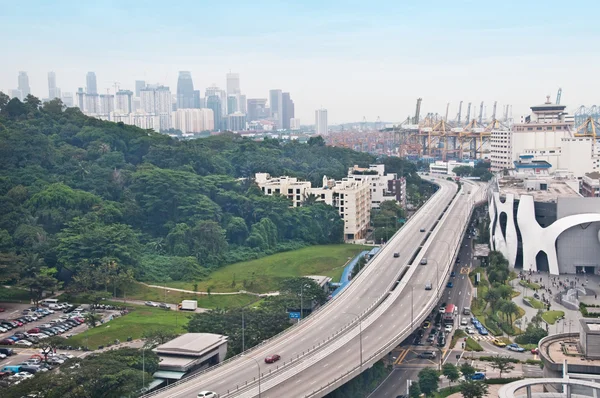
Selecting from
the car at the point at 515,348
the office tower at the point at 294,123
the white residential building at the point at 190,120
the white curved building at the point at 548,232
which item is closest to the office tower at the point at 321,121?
the office tower at the point at 294,123

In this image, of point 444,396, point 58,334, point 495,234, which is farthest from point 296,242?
point 444,396

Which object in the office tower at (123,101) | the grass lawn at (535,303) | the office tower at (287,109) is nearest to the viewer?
the grass lawn at (535,303)

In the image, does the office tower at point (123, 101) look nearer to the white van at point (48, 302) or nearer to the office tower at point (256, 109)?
the office tower at point (256, 109)

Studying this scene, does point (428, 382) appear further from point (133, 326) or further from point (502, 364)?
point (133, 326)

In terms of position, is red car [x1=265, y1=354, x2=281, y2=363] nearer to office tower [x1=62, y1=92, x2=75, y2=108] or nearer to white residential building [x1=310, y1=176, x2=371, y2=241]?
white residential building [x1=310, y1=176, x2=371, y2=241]

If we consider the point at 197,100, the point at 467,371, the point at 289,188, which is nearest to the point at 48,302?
the point at 467,371

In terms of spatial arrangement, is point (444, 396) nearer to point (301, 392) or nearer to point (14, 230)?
point (301, 392)
